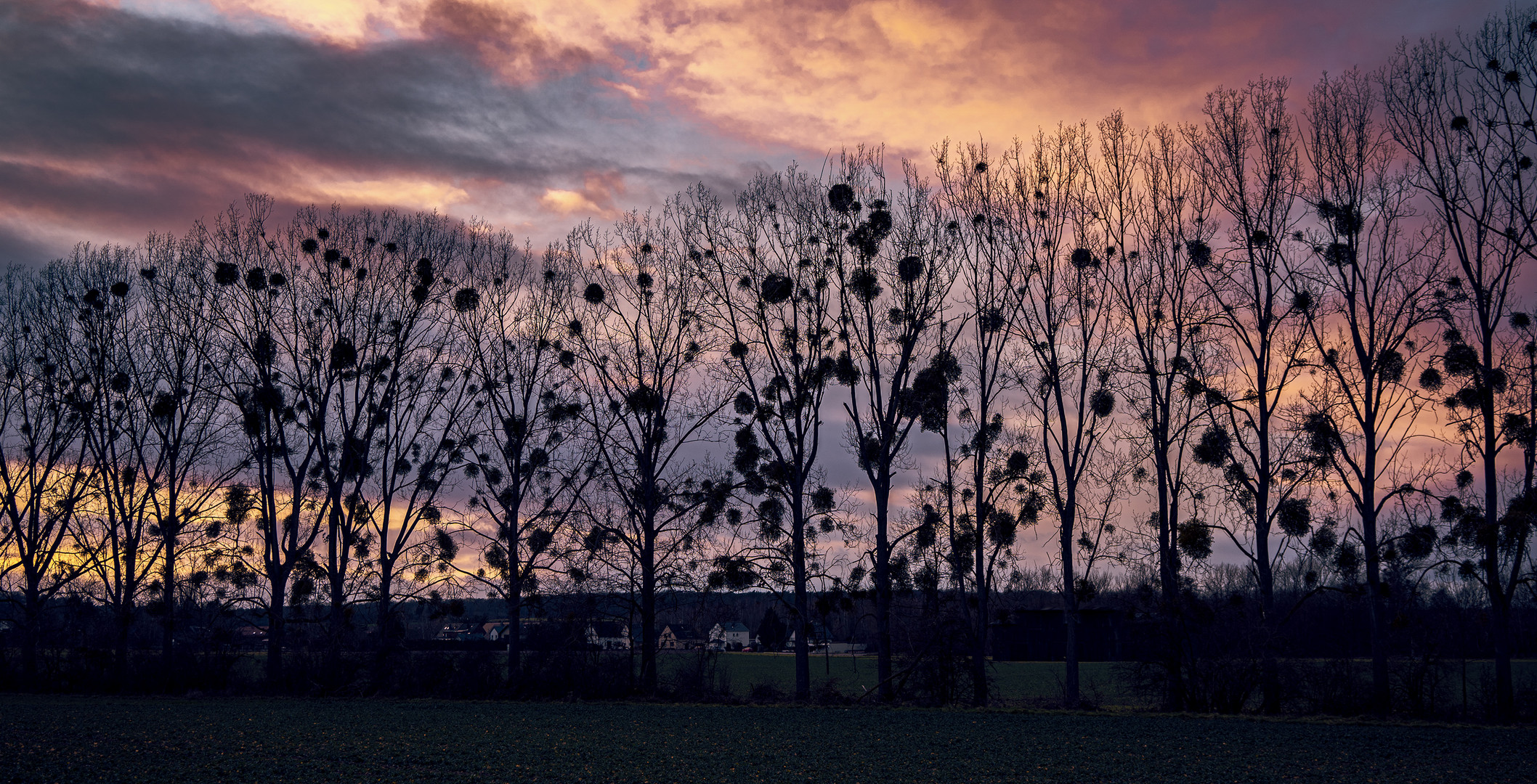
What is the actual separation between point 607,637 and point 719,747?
48.2 feet

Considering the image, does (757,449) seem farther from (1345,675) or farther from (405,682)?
(1345,675)

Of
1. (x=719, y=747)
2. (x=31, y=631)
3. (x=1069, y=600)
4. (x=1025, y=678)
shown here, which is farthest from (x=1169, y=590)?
(x=31, y=631)

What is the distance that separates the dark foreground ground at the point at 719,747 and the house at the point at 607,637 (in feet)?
17.9

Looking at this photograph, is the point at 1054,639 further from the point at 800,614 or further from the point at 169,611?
the point at 169,611

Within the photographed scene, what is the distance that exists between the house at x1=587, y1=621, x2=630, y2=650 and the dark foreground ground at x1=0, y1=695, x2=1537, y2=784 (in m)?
5.47

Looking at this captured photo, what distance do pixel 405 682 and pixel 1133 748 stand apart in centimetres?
1931

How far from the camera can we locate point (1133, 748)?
14.3m

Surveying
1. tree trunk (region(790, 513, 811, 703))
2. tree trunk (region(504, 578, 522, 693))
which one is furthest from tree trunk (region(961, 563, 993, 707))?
tree trunk (region(504, 578, 522, 693))

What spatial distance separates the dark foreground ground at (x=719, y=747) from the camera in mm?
11531

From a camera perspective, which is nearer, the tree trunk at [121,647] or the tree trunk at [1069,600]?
the tree trunk at [1069,600]

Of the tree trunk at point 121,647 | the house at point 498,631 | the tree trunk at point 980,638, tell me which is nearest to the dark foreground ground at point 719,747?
the tree trunk at point 980,638

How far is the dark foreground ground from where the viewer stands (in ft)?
37.8

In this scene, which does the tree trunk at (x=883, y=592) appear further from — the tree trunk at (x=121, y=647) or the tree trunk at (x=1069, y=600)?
the tree trunk at (x=121, y=647)

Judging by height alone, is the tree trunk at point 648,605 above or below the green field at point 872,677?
above
